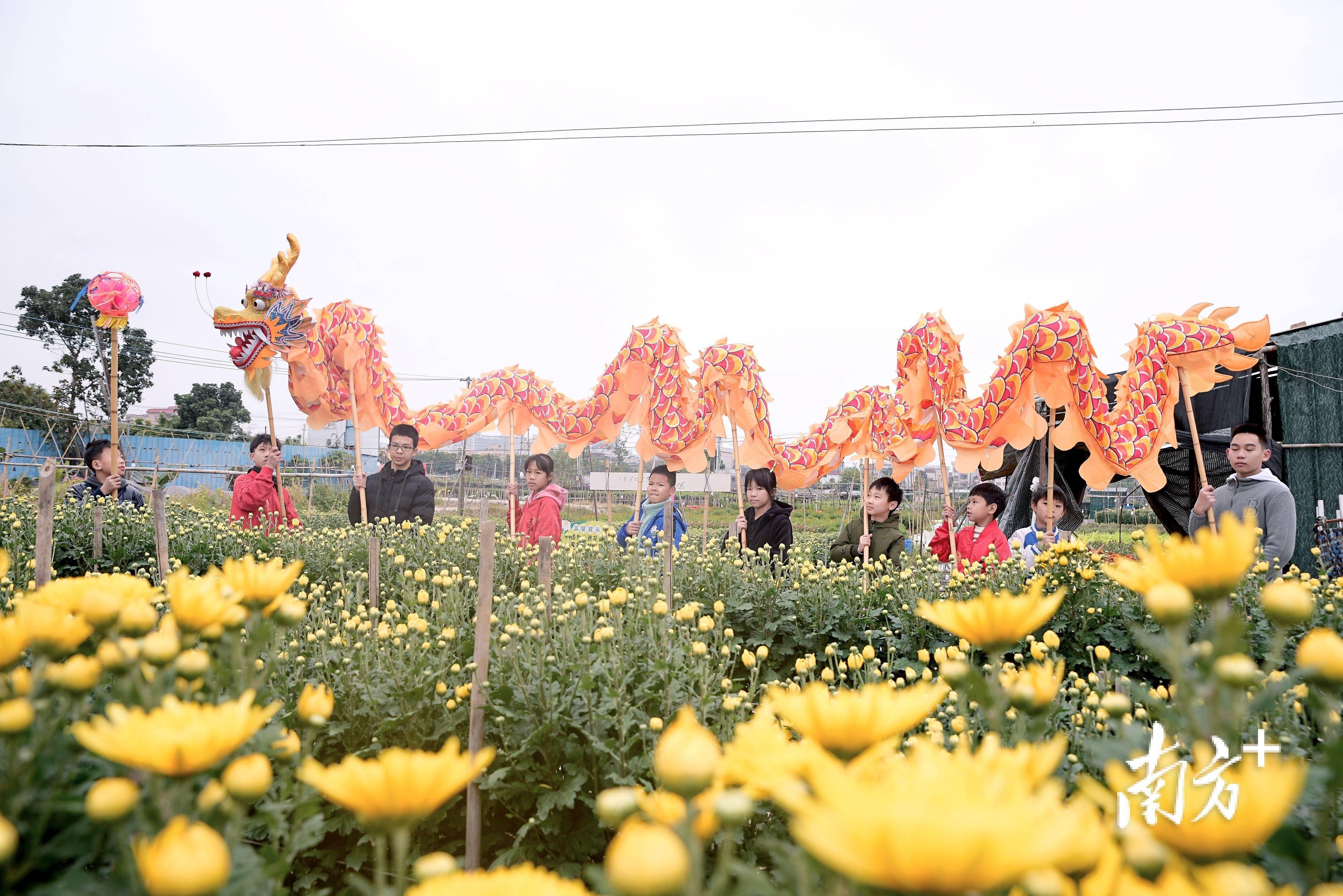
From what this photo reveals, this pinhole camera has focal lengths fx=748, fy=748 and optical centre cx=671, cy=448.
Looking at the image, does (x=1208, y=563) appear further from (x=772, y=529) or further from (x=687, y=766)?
(x=772, y=529)

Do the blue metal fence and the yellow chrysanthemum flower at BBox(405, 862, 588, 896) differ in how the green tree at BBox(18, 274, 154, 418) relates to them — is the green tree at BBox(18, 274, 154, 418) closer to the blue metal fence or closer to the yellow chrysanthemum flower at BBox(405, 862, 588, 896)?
the blue metal fence

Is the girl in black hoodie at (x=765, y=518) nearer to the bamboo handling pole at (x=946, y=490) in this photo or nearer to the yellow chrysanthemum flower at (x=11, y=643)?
the bamboo handling pole at (x=946, y=490)

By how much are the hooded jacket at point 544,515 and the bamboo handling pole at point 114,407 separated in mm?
2351

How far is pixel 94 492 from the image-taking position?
5.22m

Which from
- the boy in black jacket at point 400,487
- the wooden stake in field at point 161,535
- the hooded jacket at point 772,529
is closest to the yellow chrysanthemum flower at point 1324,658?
the wooden stake in field at point 161,535

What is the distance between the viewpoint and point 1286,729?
1353mm

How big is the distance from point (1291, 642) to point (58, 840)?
11.9 feet

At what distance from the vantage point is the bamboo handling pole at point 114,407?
13.1 ft

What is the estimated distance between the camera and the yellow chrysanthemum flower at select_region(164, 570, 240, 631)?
821mm

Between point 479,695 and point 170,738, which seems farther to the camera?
point 479,695

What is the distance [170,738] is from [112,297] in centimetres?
567

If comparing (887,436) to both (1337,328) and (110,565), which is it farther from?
(110,565)

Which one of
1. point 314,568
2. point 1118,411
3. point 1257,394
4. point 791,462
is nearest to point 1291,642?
point 1118,411

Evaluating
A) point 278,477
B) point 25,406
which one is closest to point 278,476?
point 278,477
